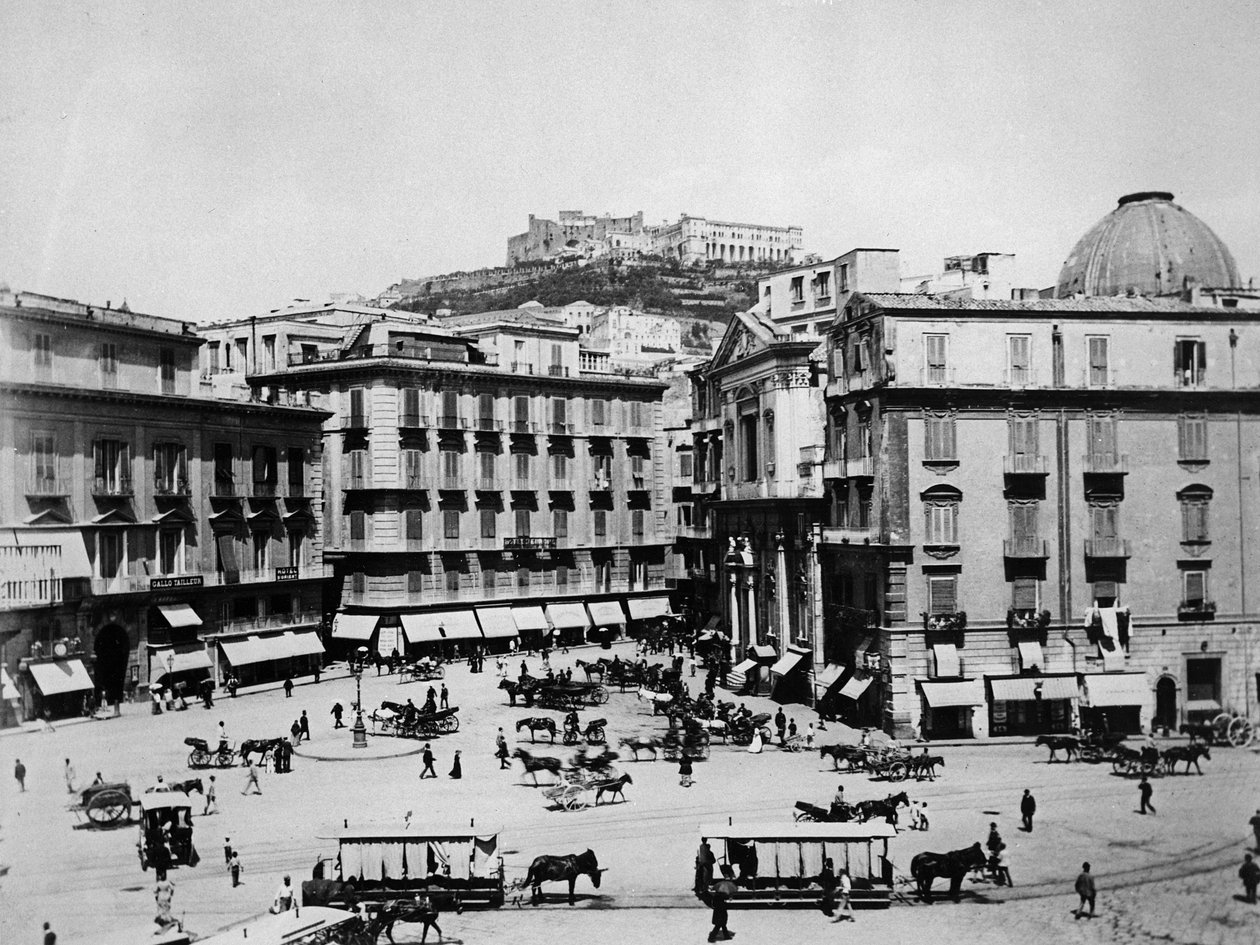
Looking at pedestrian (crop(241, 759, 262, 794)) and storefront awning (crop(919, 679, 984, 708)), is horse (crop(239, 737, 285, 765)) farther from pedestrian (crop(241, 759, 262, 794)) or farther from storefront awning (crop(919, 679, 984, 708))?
storefront awning (crop(919, 679, 984, 708))

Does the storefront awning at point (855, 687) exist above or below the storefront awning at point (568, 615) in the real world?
below

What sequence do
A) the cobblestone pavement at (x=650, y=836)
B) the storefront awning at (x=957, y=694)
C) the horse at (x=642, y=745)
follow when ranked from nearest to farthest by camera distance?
the cobblestone pavement at (x=650, y=836) < the horse at (x=642, y=745) < the storefront awning at (x=957, y=694)

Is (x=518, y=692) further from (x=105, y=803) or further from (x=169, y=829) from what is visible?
(x=169, y=829)

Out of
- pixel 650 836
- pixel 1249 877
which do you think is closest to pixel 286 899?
pixel 650 836

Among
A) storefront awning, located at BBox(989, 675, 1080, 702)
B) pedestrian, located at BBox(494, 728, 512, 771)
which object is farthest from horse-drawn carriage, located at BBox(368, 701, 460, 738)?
storefront awning, located at BBox(989, 675, 1080, 702)

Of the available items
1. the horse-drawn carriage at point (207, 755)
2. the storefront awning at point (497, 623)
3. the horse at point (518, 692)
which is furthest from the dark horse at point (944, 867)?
the storefront awning at point (497, 623)

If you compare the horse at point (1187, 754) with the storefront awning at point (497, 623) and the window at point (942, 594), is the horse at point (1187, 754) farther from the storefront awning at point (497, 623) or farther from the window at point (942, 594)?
the storefront awning at point (497, 623)

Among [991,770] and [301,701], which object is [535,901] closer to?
[991,770]
